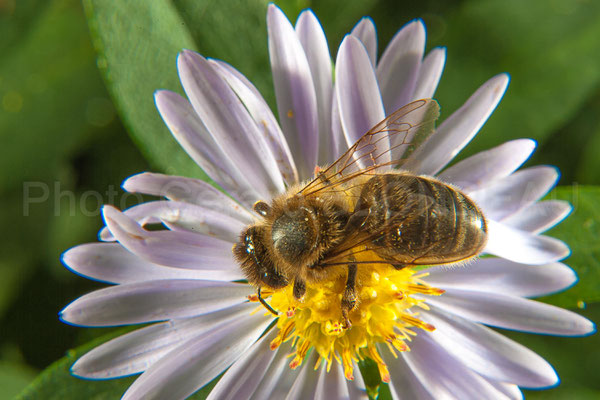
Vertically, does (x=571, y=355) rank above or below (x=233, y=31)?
below

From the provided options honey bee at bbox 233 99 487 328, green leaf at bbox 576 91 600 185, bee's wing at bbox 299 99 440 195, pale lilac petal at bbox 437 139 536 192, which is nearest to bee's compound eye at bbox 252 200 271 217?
honey bee at bbox 233 99 487 328

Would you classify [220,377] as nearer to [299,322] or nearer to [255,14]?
[299,322]

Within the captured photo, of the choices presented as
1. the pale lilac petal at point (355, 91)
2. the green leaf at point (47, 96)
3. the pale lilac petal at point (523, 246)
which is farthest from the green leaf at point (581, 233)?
the green leaf at point (47, 96)

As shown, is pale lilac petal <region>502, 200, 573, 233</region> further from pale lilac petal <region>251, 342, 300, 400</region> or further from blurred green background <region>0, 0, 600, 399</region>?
pale lilac petal <region>251, 342, 300, 400</region>

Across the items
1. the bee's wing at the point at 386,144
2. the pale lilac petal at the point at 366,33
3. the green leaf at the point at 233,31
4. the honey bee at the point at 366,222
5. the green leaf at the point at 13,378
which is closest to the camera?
the honey bee at the point at 366,222

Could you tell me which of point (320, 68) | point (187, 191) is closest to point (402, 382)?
point (187, 191)

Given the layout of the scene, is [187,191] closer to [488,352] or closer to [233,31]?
[233,31]

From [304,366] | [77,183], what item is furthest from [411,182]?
[77,183]

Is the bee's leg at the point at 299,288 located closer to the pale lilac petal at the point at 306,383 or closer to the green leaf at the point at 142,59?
the pale lilac petal at the point at 306,383
